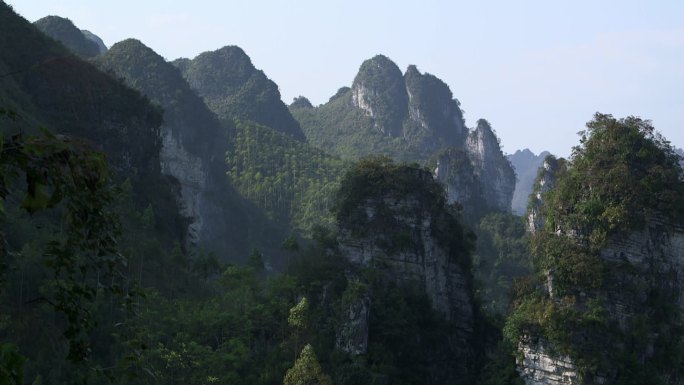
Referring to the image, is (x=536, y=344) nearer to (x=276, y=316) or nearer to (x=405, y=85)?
(x=276, y=316)

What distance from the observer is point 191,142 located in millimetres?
57812

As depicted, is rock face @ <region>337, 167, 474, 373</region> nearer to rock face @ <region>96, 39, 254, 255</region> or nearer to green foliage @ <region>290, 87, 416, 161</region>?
rock face @ <region>96, 39, 254, 255</region>

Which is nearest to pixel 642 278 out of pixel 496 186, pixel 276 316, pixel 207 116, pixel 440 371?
pixel 440 371

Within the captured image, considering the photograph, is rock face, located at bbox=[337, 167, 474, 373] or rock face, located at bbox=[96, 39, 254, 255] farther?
rock face, located at bbox=[96, 39, 254, 255]

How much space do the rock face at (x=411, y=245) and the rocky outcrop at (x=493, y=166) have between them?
2245 inches

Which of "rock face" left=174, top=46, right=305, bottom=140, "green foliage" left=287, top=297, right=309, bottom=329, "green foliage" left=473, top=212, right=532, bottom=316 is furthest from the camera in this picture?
"rock face" left=174, top=46, right=305, bottom=140

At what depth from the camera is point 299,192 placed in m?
60.2

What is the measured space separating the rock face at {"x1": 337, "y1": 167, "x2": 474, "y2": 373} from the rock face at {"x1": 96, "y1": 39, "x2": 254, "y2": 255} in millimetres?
27294

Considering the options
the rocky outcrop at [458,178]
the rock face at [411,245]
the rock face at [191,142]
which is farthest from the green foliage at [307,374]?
the rocky outcrop at [458,178]

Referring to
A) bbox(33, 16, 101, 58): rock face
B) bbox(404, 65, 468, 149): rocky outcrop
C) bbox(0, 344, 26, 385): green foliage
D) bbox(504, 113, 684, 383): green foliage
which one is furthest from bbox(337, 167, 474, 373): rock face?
bbox(404, 65, 468, 149): rocky outcrop

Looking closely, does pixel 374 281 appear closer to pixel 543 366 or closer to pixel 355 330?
pixel 355 330

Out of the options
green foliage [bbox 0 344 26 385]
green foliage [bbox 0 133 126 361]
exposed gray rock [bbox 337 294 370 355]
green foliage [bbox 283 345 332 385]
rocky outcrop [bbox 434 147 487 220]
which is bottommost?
green foliage [bbox 283 345 332 385]

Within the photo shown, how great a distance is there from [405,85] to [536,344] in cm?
7337

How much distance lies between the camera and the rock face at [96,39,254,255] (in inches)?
2111
